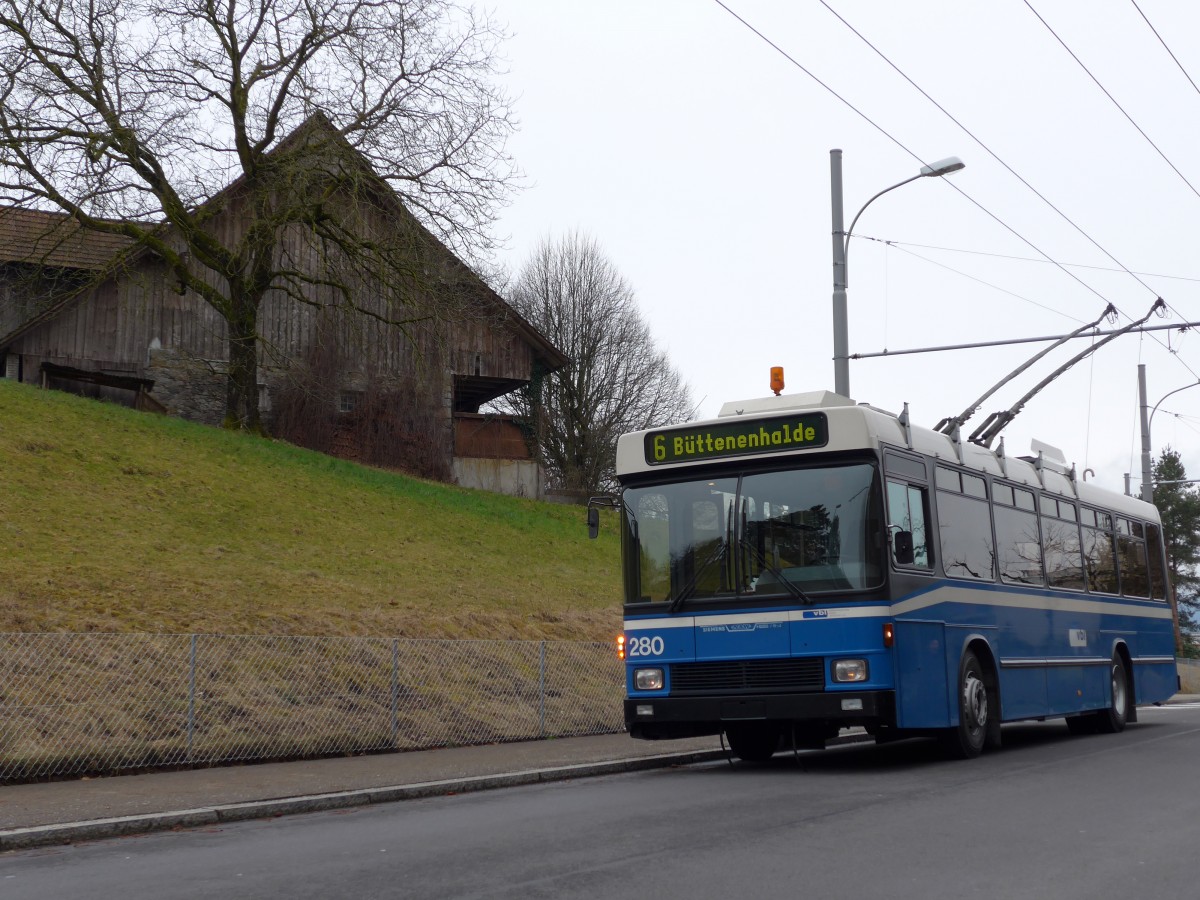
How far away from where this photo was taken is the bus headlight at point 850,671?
11.5m

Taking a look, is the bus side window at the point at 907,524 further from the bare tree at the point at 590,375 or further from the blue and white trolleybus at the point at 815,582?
the bare tree at the point at 590,375

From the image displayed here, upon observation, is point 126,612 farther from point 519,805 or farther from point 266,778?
point 519,805

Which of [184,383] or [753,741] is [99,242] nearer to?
[184,383]

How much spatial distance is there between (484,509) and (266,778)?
867 inches

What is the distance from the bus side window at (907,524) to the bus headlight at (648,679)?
2.39 m

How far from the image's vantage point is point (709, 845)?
793cm

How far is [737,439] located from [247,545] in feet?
41.0

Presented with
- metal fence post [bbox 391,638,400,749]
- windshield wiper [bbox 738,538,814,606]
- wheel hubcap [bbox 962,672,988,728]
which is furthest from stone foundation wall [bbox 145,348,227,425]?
wheel hubcap [bbox 962,672,988,728]

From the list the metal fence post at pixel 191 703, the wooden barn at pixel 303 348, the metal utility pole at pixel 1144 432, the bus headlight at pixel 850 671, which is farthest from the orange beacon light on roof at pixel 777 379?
the metal utility pole at pixel 1144 432

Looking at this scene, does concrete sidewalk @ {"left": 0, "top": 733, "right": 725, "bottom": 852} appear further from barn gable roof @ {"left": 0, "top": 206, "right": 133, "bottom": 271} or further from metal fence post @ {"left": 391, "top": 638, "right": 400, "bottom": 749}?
barn gable roof @ {"left": 0, "top": 206, "right": 133, "bottom": 271}

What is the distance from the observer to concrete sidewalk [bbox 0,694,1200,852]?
948 centimetres

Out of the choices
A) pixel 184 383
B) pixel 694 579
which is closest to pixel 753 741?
pixel 694 579

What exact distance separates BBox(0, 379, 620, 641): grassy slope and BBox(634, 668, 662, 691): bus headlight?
6.31 m

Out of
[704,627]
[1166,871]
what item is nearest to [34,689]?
[704,627]
